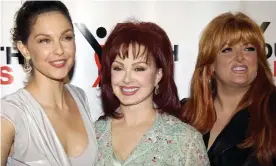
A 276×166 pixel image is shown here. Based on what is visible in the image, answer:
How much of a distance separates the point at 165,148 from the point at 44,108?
2.09ft

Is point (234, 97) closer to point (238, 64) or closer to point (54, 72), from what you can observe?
point (238, 64)

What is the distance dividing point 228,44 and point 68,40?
Answer: 90cm

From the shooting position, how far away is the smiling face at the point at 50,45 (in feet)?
6.21

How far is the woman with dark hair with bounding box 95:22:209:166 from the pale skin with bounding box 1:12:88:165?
5.4 inches

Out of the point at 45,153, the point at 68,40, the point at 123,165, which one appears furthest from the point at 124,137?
the point at 68,40

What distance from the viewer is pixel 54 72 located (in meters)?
1.94

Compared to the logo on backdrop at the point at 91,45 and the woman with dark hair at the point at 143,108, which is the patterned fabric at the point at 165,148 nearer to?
the woman with dark hair at the point at 143,108

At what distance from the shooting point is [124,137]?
6.30 feet

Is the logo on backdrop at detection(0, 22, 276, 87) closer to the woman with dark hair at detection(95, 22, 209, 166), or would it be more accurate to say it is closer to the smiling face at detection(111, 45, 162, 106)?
the woman with dark hair at detection(95, 22, 209, 166)

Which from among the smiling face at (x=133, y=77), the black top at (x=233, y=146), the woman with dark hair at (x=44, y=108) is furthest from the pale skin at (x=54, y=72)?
the black top at (x=233, y=146)

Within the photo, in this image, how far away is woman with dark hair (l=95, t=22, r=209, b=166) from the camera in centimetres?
180

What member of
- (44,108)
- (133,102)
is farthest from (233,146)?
(44,108)

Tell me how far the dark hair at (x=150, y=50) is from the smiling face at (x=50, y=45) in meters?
0.20

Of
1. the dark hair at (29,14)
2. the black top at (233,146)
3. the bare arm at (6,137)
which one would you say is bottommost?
the black top at (233,146)
